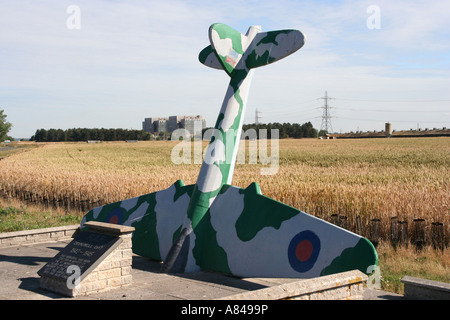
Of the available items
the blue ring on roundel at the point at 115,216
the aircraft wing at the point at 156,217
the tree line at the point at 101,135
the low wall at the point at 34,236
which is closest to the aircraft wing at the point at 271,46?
the aircraft wing at the point at 156,217

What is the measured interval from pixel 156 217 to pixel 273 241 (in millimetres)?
3113

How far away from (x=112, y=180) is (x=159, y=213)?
1106 centimetres

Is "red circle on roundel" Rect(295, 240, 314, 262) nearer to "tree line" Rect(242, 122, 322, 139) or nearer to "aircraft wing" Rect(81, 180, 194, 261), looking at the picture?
"aircraft wing" Rect(81, 180, 194, 261)

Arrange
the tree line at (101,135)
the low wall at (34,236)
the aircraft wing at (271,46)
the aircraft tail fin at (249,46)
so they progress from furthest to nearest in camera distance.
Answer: the tree line at (101,135), the low wall at (34,236), the aircraft tail fin at (249,46), the aircraft wing at (271,46)

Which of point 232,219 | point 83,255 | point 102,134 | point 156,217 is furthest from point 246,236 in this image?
point 102,134

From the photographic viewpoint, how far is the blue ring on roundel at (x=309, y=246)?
8.10m

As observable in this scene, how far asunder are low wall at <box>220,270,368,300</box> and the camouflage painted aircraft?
0.53 meters

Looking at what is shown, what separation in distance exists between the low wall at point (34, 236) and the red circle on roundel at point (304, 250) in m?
7.69

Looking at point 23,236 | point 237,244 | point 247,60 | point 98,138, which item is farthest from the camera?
point 98,138

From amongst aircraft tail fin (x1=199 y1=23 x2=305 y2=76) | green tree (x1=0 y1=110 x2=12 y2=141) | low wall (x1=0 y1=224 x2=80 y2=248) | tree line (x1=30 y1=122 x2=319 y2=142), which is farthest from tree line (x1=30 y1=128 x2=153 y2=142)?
aircraft tail fin (x1=199 y1=23 x2=305 y2=76)

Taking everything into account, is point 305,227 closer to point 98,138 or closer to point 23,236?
point 23,236

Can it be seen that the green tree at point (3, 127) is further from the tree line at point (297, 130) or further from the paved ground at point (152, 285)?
the paved ground at point (152, 285)
